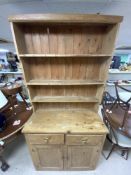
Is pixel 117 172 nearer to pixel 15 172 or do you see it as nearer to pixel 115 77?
pixel 15 172

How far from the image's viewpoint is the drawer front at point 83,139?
1.39 meters

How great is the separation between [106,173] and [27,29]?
88.6 inches

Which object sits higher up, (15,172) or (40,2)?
(40,2)

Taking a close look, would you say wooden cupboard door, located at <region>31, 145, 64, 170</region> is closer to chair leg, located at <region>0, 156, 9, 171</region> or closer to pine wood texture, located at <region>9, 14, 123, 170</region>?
pine wood texture, located at <region>9, 14, 123, 170</region>

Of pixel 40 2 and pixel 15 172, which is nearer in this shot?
pixel 40 2

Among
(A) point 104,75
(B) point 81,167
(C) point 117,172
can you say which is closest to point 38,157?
(B) point 81,167

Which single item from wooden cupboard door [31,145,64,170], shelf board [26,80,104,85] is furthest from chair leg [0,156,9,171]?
shelf board [26,80,104,85]

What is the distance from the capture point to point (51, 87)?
1.65 m

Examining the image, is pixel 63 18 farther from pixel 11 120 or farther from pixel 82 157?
pixel 82 157

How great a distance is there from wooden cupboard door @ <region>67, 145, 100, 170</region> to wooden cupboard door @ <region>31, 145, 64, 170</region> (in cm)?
13

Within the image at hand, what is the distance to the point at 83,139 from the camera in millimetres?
1394

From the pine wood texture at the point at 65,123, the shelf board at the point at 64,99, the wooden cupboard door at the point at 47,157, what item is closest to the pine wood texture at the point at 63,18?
the shelf board at the point at 64,99

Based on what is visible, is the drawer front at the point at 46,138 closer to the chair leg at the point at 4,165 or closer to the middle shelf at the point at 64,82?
the middle shelf at the point at 64,82

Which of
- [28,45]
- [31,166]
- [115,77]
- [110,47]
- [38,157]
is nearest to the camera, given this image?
[110,47]
